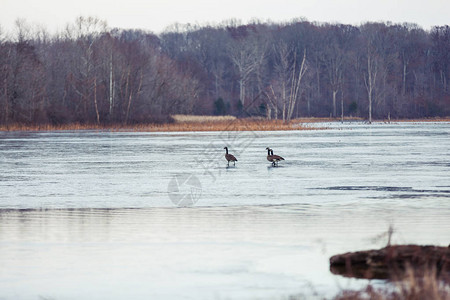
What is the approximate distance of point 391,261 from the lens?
7.00m

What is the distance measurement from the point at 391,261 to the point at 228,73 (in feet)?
335

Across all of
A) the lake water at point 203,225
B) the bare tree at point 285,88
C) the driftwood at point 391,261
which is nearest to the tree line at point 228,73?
the bare tree at point 285,88

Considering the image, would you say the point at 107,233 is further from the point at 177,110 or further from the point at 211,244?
the point at 177,110

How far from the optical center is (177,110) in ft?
242

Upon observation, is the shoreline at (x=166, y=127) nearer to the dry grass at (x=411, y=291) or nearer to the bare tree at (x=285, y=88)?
the bare tree at (x=285, y=88)

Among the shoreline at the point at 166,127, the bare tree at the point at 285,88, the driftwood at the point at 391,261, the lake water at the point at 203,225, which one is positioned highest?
the bare tree at the point at 285,88

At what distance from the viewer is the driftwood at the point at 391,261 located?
22.7 feet

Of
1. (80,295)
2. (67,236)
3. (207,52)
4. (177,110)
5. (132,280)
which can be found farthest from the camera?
(207,52)

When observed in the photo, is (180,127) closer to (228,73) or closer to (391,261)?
(391,261)

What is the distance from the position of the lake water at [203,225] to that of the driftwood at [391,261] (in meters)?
0.21

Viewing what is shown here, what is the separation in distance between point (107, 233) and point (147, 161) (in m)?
14.0

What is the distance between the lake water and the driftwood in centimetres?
21

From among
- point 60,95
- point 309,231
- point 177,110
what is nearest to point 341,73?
point 177,110

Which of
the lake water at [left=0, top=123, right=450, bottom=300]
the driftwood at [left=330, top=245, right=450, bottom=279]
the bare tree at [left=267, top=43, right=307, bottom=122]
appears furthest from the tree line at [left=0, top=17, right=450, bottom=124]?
the driftwood at [left=330, top=245, right=450, bottom=279]
